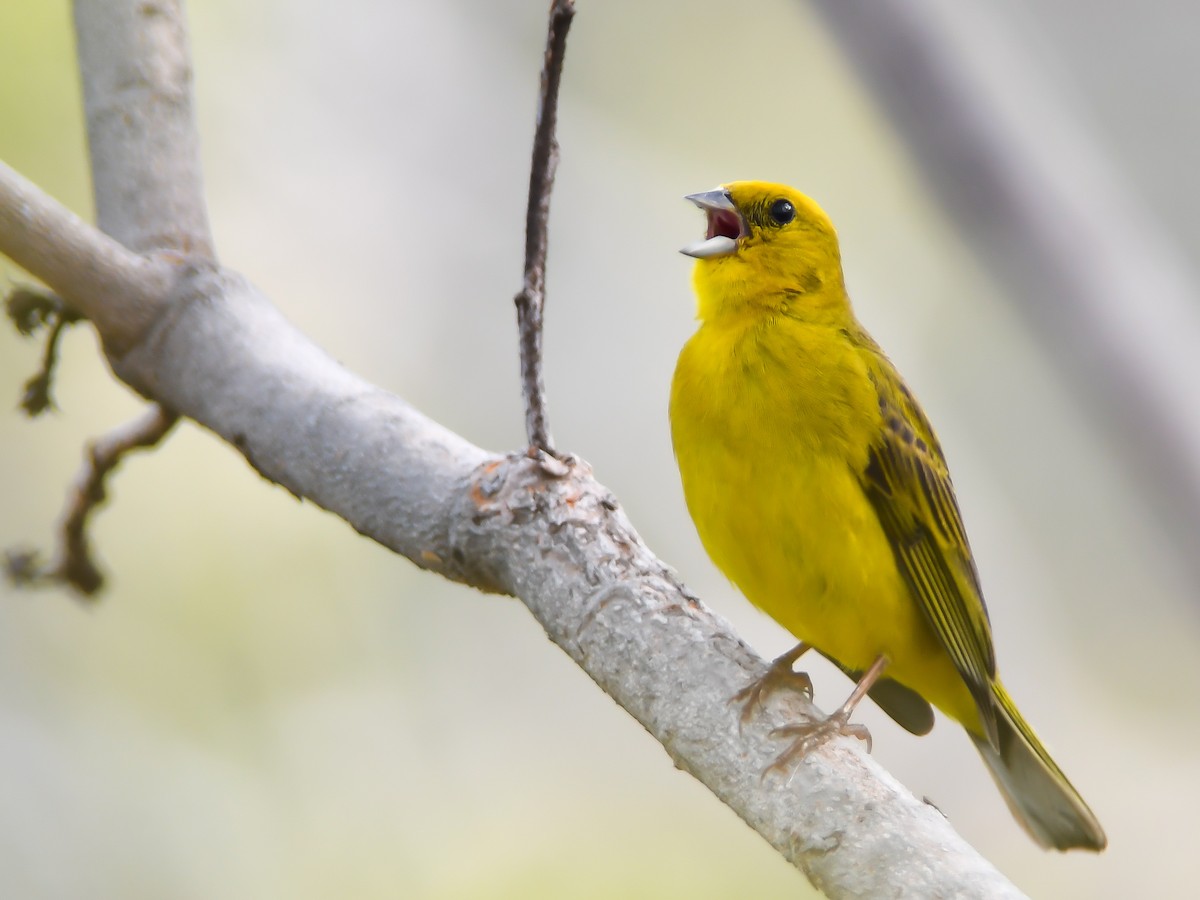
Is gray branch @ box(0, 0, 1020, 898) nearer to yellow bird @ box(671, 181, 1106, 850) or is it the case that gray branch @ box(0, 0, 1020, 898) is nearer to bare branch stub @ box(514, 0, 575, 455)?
bare branch stub @ box(514, 0, 575, 455)

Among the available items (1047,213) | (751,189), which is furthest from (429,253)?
(1047,213)

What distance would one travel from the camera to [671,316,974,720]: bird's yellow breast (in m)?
2.89

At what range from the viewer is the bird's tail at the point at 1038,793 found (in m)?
3.23

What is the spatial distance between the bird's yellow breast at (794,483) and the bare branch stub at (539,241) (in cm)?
72

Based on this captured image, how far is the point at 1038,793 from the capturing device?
10.7 feet

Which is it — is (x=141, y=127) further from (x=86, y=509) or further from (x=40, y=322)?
(x=86, y=509)

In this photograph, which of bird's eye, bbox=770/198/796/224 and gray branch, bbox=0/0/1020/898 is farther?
bird's eye, bbox=770/198/796/224

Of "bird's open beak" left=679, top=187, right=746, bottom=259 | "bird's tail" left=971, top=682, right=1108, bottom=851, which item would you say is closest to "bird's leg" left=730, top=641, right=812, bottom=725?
"bird's tail" left=971, top=682, right=1108, bottom=851

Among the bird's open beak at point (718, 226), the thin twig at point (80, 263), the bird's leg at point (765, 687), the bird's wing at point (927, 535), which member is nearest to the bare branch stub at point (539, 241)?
the bird's leg at point (765, 687)

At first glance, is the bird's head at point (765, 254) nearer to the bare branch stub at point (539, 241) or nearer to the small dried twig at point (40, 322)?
the bare branch stub at point (539, 241)

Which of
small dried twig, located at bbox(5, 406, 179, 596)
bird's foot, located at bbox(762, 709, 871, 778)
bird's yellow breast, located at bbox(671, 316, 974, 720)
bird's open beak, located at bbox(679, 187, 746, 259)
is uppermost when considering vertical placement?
bird's open beak, located at bbox(679, 187, 746, 259)

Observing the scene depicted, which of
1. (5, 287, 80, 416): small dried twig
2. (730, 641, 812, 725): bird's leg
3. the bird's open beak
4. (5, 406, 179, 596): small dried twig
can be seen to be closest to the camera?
(730, 641, 812, 725): bird's leg

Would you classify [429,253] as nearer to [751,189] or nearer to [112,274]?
[751,189]

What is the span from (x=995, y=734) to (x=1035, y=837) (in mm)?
284
